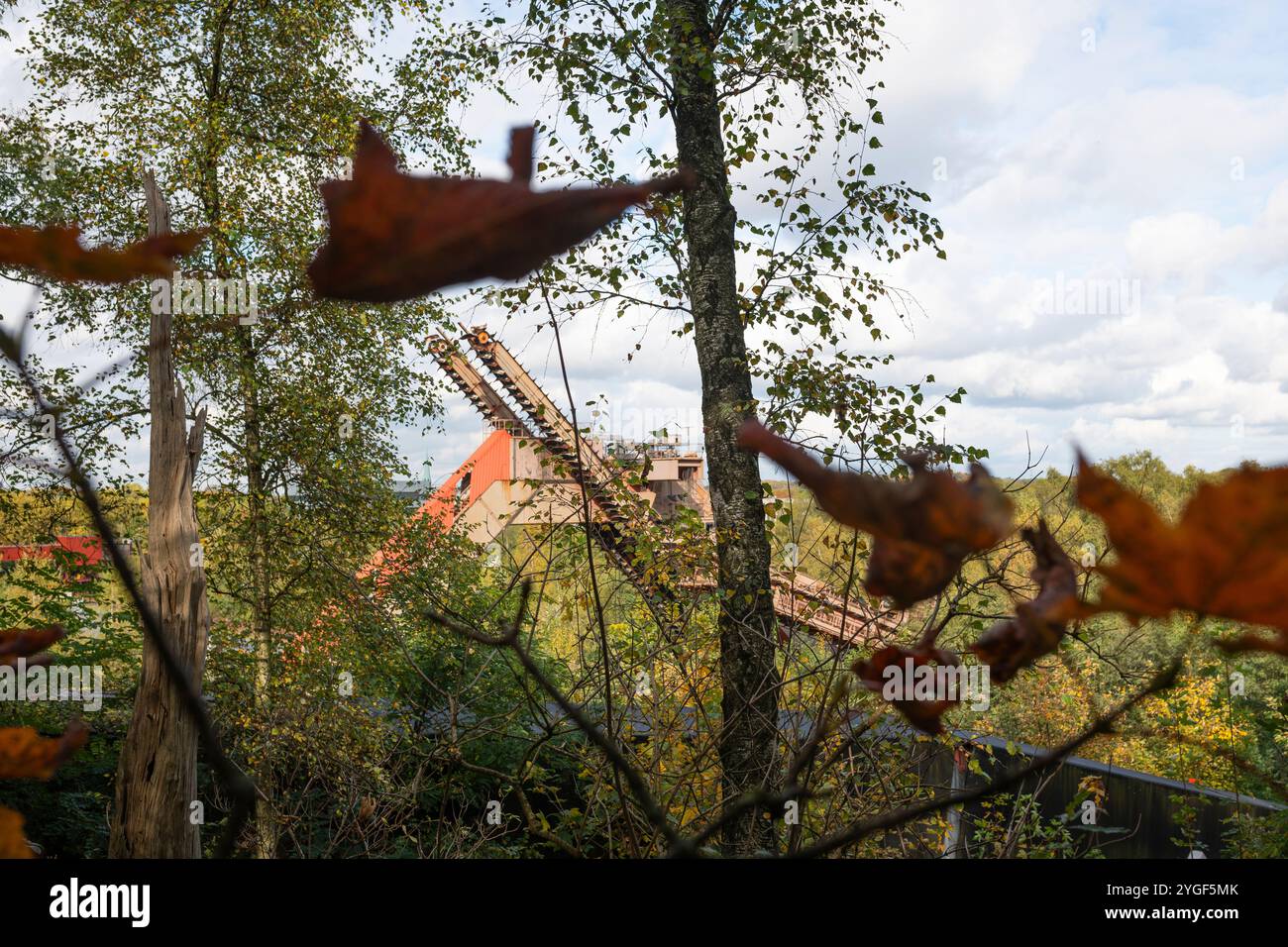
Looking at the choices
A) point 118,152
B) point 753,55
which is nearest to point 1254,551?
point 753,55

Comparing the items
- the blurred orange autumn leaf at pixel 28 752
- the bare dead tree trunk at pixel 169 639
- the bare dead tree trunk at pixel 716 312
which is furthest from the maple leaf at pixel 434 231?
the bare dead tree trunk at pixel 716 312

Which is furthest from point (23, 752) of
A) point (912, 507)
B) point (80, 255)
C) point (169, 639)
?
point (169, 639)

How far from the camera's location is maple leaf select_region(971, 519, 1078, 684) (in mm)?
263

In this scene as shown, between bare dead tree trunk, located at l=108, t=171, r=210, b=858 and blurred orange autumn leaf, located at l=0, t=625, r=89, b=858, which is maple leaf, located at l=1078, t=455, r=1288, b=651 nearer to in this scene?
blurred orange autumn leaf, located at l=0, t=625, r=89, b=858

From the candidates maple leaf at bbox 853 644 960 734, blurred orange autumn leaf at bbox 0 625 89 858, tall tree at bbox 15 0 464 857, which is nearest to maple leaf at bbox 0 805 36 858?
blurred orange autumn leaf at bbox 0 625 89 858

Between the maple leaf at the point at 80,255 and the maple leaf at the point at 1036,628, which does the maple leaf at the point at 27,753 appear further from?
the maple leaf at the point at 1036,628

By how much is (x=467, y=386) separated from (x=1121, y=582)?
446 cm

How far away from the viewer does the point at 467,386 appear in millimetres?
4547

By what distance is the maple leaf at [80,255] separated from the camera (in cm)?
27

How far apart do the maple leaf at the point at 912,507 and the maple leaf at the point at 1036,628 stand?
0.04 m

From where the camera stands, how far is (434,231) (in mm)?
237

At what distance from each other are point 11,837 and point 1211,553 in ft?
1.05

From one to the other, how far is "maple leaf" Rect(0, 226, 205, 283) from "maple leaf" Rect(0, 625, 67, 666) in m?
0.13
